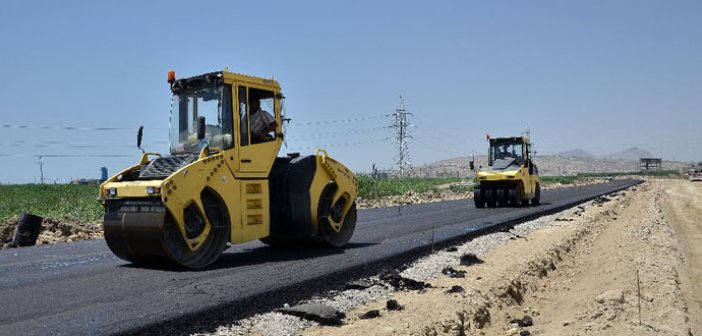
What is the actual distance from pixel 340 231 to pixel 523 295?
3558 mm

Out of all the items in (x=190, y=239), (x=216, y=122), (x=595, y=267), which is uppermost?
(x=216, y=122)

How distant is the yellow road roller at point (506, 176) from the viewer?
75.1 ft

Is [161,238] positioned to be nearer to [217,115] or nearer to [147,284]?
[147,284]

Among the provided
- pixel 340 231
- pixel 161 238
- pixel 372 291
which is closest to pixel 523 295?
pixel 372 291

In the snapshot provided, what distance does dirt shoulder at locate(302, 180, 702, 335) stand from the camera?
613 centimetres

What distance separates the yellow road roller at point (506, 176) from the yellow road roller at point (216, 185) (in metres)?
13.7

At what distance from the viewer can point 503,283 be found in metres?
8.10

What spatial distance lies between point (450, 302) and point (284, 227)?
149 inches

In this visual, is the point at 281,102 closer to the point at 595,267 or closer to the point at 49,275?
the point at 49,275

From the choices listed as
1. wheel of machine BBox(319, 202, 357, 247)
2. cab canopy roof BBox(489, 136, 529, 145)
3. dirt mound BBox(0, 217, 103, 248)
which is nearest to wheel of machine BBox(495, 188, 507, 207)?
cab canopy roof BBox(489, 136, 529, 145)

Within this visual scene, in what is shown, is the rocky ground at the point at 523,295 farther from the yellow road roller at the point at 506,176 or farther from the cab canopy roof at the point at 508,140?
the cab canopy roof at the point at 508,140

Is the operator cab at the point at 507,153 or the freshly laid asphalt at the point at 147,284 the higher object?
the operator cab at the point at 507,153

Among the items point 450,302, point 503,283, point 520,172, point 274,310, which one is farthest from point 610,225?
point 274,310

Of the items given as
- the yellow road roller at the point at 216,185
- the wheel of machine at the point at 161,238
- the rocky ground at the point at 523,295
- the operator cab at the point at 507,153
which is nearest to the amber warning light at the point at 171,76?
the yellow road roller at the point at 216,185
